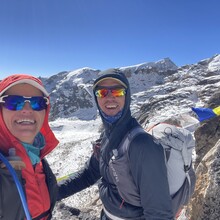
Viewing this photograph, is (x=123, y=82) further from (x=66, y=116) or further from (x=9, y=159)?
(x=66, y=116)

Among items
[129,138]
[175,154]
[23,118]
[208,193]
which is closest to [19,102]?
[23,118]

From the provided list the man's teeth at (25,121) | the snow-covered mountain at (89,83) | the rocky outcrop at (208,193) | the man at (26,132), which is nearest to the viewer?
the man at (26,132)

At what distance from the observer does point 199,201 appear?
17.9 ft

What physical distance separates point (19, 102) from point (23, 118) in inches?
8.2

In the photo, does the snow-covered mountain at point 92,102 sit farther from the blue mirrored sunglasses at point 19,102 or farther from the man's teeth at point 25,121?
the man's teeth at point 25,121

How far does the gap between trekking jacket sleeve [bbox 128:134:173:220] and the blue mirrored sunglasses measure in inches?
53.1

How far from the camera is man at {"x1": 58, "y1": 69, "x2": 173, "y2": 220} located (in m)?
Result: 3.21

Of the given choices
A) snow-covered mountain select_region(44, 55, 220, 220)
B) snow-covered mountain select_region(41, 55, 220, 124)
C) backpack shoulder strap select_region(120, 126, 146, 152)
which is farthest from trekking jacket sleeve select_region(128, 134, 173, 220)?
snow-covered mountain select_region(41, 55, 220, 124)

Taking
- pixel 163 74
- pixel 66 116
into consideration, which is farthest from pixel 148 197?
pixel 163 74

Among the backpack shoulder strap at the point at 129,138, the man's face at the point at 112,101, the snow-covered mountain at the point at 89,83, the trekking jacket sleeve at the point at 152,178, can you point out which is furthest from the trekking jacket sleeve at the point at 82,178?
the snow-covered mountain at the point at 89,83

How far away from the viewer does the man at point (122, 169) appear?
10.5ft

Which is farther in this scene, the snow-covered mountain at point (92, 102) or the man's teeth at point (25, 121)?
the snow-covered mountain at point (92, 102)

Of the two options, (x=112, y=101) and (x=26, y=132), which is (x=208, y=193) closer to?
(x=112, y=101)

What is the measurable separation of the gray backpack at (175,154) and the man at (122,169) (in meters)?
0.21
